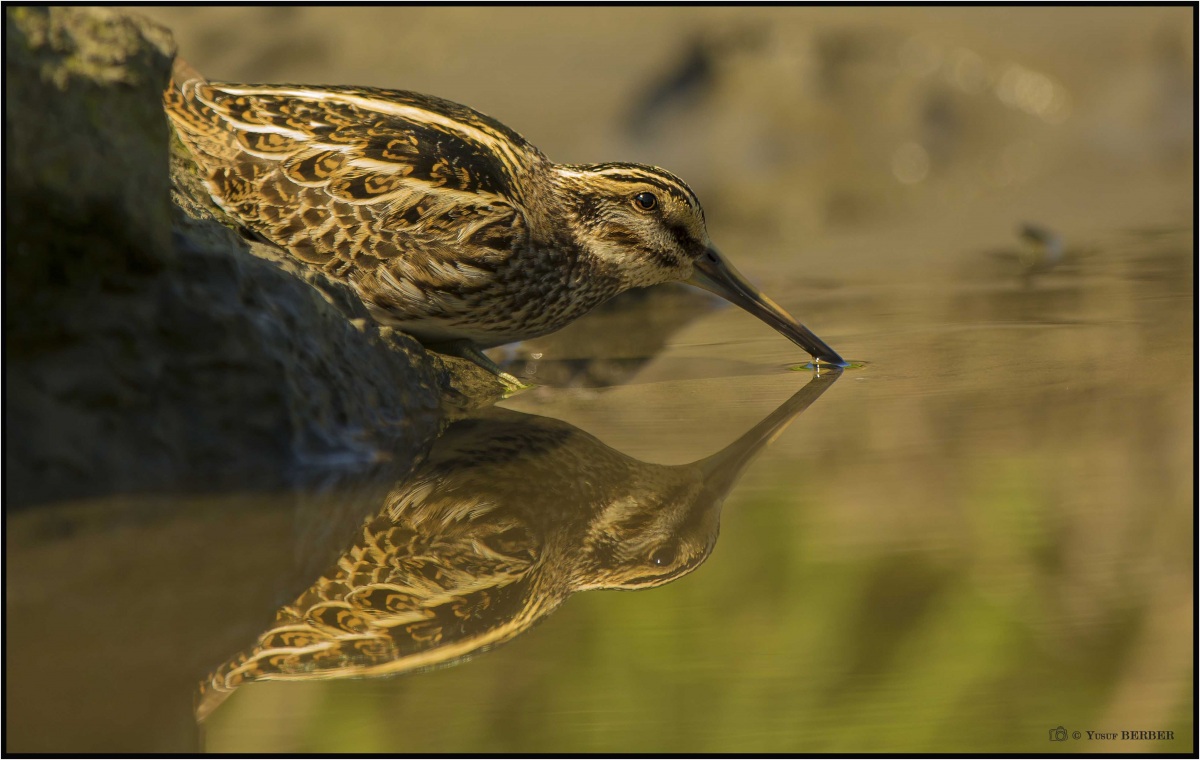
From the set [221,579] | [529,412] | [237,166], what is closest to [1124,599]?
[221,579]

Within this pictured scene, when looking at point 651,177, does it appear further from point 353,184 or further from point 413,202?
point 353,184

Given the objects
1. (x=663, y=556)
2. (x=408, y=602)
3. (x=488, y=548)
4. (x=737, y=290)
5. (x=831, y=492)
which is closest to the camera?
(x=408, y=602)

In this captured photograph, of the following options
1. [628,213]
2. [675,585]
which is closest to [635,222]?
[628,213]

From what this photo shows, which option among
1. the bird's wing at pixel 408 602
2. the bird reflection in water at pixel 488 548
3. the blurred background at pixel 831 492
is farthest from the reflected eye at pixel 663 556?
the bird's wing at pixel 408 602

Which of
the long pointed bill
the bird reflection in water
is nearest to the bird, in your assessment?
the long pointed bill

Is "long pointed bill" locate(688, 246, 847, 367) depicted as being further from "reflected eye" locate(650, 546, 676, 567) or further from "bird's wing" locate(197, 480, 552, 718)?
"reflected eye" locate(650, 546, 676, 567)

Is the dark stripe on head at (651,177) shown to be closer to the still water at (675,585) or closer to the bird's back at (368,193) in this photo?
the bird's back at (368,193)
